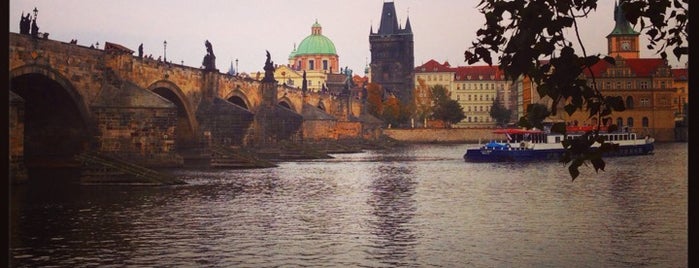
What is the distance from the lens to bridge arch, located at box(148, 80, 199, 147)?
43.3 metres

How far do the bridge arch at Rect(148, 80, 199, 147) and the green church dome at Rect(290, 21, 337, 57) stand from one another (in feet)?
367

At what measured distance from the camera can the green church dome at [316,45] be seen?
6225 inches

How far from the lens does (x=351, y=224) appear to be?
16375 mm

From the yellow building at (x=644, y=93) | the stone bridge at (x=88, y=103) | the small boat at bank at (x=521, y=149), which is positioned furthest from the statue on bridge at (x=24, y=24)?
the yellow building at (x=644, y=93)

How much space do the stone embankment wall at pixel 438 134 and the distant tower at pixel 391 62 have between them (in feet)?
140

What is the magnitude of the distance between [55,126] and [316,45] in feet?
414

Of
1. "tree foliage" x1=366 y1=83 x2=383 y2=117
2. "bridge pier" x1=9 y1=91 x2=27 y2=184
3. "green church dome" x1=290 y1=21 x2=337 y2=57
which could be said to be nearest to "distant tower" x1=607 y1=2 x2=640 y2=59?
"tree foliage" x1=366 y1=83 x2=383 y2=117

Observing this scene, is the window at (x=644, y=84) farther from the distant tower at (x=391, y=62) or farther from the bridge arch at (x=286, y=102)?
the distant tower at (x=391, y=62)

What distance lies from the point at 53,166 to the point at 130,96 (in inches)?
175

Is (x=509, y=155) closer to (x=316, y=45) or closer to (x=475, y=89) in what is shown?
(x=475, y=89)

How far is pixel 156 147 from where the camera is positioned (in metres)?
33.9

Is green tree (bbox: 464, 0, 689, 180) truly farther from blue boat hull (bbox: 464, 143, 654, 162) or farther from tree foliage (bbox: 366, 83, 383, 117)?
tree foliage (bbox: 366, 83, 383, 117)

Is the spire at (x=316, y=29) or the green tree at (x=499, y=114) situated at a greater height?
the spire at (x=316, y=29)
